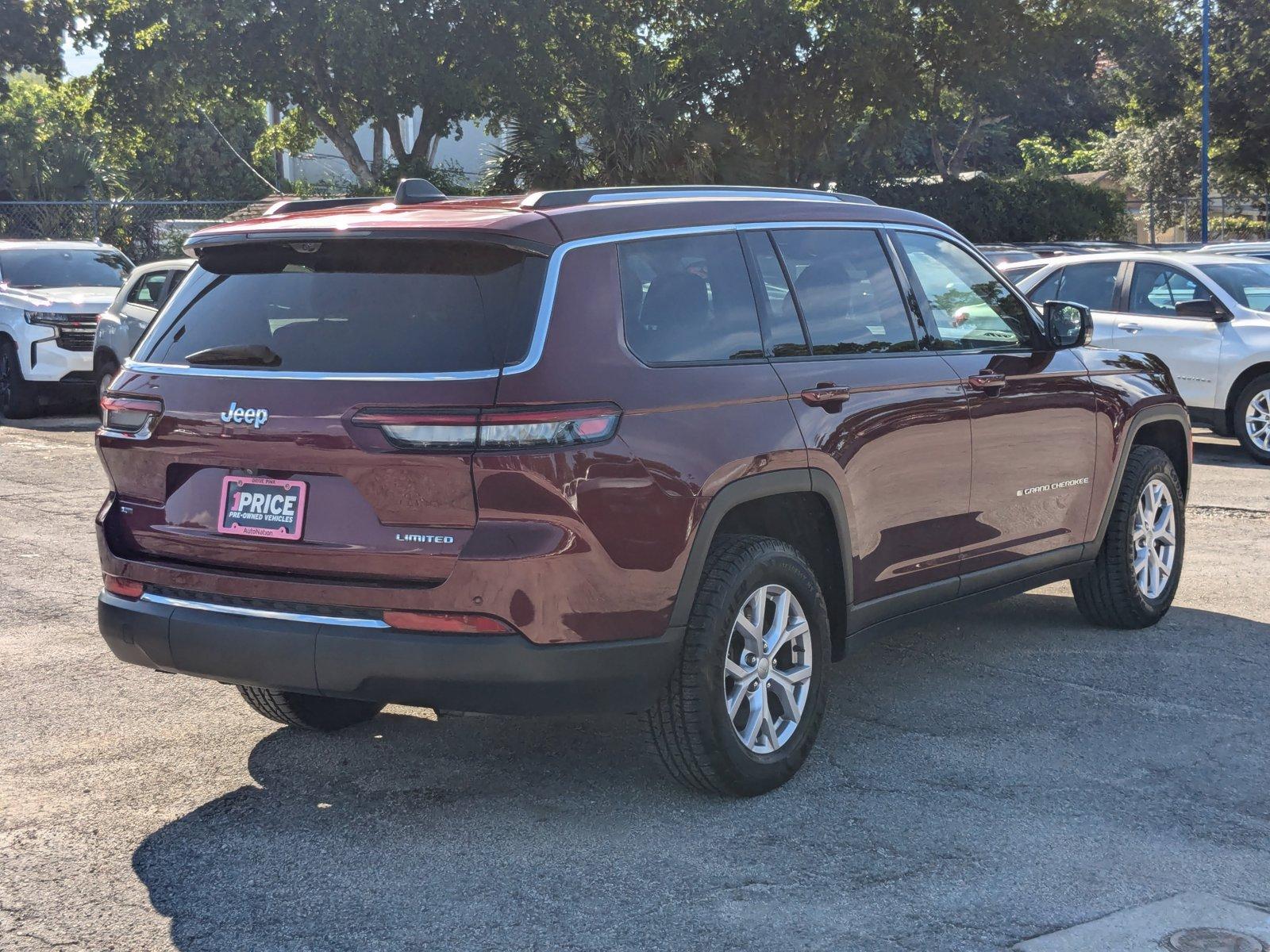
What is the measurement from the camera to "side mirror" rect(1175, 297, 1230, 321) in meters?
12.8

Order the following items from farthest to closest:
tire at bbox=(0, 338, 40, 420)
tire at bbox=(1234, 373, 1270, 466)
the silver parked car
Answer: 1. tire at bbox=(0, 338, 40, 420)
2. the silver parked car
3. tire at bbox=(1234, 373, 1270, 466)

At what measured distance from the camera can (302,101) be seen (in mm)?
30391

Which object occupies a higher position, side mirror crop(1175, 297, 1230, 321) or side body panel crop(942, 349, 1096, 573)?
side mirror crop(1175, 297, 1230, 321)

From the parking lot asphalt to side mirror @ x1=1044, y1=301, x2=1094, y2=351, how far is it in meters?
1.30

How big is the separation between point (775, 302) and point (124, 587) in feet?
7.36

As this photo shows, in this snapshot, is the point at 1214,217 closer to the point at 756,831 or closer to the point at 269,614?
the point at 756,831

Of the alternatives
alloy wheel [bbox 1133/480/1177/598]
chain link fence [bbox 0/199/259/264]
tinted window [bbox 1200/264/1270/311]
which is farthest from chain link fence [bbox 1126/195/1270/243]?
alloy wheel [bbox 1133/480/1177/598]

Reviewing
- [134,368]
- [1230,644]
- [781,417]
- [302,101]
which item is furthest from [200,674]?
[302,101]

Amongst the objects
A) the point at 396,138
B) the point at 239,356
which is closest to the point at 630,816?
the point at 239,356

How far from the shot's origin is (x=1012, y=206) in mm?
33656

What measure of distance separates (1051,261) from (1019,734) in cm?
965

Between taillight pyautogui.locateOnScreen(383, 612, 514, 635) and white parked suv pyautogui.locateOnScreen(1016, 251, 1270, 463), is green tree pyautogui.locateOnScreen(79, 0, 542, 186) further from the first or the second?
taillight pyautogui.locateOnScreen(383, 612, 514, 635)

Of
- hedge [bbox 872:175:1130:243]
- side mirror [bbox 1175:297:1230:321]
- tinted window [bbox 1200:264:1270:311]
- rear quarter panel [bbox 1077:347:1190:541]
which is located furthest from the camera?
hedge [bbox 872:175:1130:243]

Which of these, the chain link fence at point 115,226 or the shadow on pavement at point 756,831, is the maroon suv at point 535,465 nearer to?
the shadow on pavement at point 756,831
